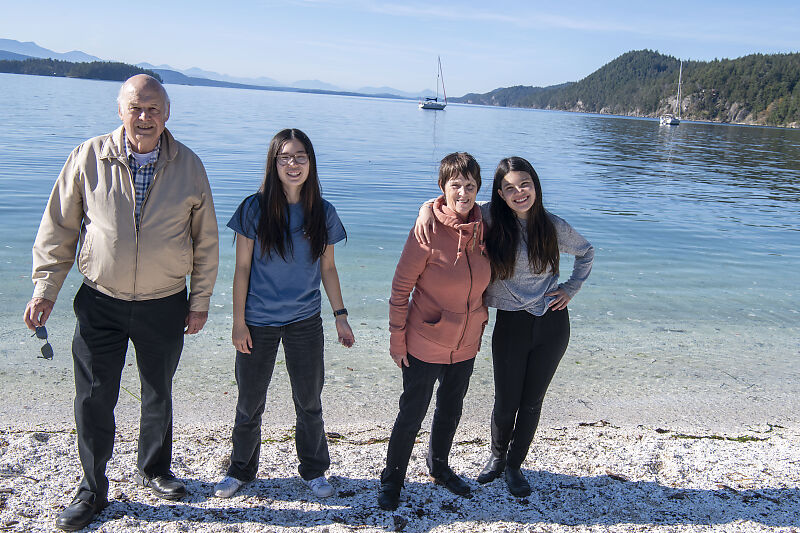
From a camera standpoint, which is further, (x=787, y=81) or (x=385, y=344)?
(x=787, y=81)

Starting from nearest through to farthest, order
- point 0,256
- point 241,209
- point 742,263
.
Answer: point 241,209, point 0,256, point 742,263

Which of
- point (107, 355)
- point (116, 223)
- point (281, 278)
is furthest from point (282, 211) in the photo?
point (107, 355)

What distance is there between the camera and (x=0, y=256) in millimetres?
9625

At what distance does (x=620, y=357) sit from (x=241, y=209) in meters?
4.91

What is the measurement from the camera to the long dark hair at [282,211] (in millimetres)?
3113

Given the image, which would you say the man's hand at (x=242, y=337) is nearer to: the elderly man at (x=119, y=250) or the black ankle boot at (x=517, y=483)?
the elderly man at (x=119, y=250)

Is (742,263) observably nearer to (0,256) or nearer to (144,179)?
(144,179)

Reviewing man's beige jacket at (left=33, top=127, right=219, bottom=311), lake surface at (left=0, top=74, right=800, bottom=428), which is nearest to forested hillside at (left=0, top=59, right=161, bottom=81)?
lake surface at (left=0, top=74, right=800, bottom=428)

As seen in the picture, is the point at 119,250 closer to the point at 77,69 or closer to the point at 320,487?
the point at 320,487

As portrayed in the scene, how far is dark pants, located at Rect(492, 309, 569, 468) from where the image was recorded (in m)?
3.38

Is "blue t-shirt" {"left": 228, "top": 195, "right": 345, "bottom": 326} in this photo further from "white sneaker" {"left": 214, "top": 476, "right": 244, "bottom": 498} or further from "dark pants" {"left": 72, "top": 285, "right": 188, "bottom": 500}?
"white sneaker" {"left": 214, "top": 476, "right": 244, "bottom": 498}

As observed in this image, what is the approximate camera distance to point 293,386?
3.37 meters

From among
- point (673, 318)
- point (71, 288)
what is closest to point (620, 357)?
point (673, 318)

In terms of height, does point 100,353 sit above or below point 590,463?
above
